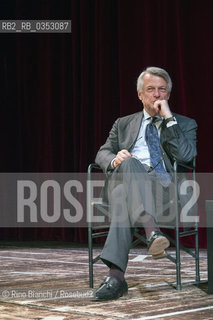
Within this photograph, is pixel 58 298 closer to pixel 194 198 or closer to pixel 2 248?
pixel 194 198

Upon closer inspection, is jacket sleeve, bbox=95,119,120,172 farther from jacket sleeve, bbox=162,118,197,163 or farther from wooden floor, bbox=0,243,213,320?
wooden floor, bbox=0,243,213,320

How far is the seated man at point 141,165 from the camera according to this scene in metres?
2.28

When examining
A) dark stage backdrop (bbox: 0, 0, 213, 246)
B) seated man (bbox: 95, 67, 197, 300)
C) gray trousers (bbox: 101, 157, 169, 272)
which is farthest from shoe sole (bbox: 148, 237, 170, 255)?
dark stage backdrop (bbox: 0, 0, 213, 246)

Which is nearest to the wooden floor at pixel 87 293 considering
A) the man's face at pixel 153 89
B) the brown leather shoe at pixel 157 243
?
the brown leather shoe at pixel 157 243

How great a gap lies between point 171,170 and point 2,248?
9.68ft

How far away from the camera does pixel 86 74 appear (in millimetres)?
5535

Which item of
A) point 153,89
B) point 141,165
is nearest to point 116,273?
point 141,165

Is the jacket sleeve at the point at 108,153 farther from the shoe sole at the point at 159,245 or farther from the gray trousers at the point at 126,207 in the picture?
the shoe sole at the point at 159,245

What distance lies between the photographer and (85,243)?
554cm

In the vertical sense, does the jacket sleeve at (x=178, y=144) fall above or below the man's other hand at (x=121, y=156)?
above

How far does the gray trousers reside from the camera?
2287mm

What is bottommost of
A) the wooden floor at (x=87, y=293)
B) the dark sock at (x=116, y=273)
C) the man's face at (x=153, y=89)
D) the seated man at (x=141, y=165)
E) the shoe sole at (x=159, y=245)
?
the wooden floor at (x=87, y=293)

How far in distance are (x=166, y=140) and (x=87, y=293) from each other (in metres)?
0.73

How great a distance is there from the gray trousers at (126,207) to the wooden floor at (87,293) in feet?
0.58
